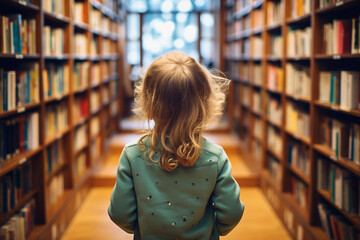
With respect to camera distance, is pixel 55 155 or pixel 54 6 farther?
pixel 55 155

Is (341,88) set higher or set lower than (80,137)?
higher

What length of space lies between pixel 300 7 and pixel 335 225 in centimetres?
183

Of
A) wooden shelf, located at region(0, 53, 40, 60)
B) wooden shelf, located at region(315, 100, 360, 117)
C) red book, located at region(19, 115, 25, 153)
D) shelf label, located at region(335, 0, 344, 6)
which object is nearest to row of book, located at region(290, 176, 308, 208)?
wooden shelf, located at region(315, 100, 360, 117)

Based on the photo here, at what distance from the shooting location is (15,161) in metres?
2.60

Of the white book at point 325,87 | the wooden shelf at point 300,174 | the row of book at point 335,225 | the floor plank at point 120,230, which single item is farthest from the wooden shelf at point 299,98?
the floor plank at point 120,230

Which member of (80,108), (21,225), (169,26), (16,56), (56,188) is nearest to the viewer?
(16,56)

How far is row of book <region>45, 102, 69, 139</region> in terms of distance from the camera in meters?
3.46

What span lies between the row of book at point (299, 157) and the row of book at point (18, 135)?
2.19 meters

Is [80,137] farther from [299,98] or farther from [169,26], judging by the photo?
[169,26]

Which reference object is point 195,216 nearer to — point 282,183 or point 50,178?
point 50,178

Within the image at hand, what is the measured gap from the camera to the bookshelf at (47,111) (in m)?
2.65

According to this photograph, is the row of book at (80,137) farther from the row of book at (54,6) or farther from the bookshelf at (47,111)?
the row of book at (54,6)

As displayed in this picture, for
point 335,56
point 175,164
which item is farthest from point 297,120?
point 175,164

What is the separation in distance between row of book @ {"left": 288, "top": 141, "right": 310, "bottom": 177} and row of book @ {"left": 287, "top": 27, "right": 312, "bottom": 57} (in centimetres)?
82
